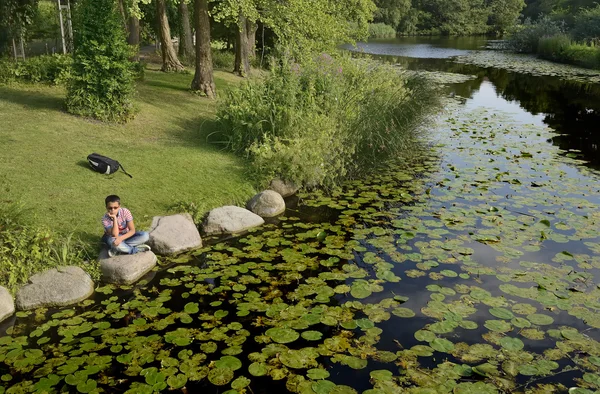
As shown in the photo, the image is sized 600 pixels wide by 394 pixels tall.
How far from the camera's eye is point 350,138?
38.3ft

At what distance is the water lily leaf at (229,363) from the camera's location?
Result: 5.00m

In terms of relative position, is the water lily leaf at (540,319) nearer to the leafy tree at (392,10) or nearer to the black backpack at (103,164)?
the black backpack at (103,164)

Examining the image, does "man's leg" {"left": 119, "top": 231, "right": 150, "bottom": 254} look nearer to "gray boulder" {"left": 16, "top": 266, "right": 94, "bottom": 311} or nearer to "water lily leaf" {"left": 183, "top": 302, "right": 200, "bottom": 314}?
"gray boulder" {"left": 16, "top": 266, "right": 94, "bottom": 311}

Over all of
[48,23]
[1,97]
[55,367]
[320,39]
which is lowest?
[55,367]

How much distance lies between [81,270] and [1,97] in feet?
27.8

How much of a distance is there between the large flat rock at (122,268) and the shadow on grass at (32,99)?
22.3 feet

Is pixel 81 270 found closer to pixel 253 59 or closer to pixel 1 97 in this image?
pixel 1 97

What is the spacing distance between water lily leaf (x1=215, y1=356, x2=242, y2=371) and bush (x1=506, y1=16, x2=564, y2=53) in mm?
46221

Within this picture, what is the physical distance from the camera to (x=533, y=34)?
151 ft

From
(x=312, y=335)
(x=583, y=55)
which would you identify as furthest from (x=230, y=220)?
(x=583, y=55)

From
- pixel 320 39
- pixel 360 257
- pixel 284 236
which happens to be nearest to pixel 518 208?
pixel 360 257

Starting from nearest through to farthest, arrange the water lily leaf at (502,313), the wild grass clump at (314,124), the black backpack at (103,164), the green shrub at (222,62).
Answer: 1. the water lily leaf at (502,313)
2. the black backpack at (103,164)
3. the wild grass clump at (314,124)
4. the green shrub at (222,62)

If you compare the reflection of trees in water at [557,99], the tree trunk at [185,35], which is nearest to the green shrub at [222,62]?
the tree trunk at [185,35]

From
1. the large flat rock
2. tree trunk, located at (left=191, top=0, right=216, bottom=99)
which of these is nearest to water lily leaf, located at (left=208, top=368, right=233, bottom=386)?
the large flat rock
